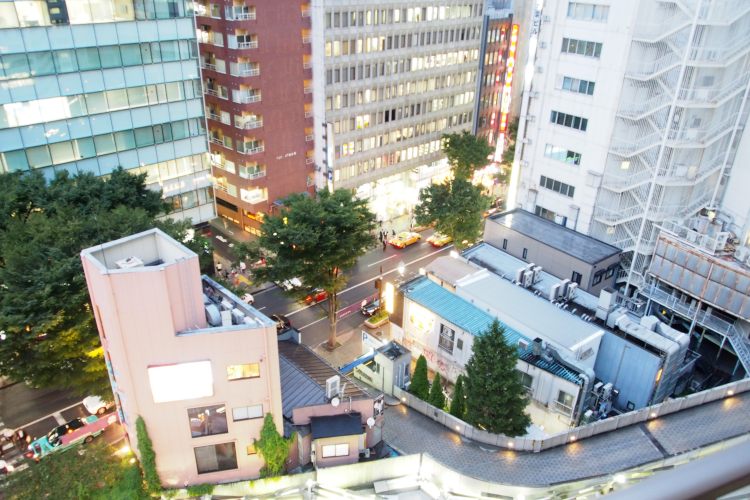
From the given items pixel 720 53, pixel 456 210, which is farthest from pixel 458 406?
pixel 720 53

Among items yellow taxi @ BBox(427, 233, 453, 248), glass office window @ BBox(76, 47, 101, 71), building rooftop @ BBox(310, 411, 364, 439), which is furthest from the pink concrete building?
yellow taxi @ BBox(427, 233, 453, 248)

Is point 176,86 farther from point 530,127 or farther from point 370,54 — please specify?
point 530,127

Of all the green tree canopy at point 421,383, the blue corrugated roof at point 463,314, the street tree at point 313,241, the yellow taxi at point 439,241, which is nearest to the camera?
the blue corrugated roof at point 463,314

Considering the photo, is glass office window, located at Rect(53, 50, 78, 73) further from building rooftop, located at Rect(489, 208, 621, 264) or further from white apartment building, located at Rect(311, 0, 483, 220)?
Answer: building rooftop, located at Rect(489, 208, 621, 264)

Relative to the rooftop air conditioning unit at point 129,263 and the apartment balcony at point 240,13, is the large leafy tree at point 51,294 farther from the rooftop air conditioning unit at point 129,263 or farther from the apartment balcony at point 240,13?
the apartment balcony at point 240,13

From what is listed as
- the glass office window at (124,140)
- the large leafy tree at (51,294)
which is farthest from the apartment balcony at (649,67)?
the glass office window at (124,140)

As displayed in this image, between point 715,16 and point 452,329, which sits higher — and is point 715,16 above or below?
above

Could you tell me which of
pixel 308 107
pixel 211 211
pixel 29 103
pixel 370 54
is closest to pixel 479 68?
pixel 370 54

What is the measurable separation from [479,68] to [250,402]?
62.2 m

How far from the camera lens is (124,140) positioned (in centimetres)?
4822

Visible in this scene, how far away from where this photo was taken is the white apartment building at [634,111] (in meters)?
42.3

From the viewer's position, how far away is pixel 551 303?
41188mm

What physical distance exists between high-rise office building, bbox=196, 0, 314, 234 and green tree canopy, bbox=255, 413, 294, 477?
126 feet

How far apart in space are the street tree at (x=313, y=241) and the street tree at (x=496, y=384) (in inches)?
590
